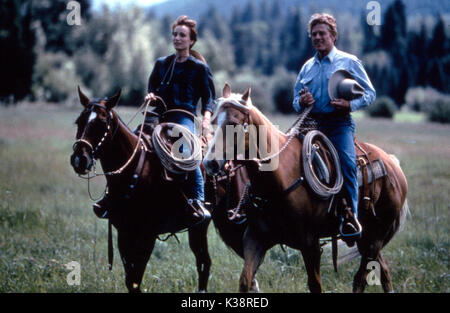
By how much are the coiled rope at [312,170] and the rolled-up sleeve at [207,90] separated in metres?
1.75

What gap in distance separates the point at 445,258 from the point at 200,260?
3.74 m

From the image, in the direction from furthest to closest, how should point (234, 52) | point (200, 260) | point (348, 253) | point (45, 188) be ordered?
point (234, 52) < point (45, 188) < point (348, 253) < point (200, 260)

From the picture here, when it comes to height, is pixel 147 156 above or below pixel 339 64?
below

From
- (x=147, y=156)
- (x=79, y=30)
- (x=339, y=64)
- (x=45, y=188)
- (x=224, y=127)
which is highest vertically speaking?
(x=79, y=30)

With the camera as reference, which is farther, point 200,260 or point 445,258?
point 445,258

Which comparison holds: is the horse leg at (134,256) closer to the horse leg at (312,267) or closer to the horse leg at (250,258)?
the horse leg at (250,258)

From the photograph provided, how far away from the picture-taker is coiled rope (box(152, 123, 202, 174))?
20.5 feet

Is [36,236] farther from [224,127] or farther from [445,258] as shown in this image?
[445,258]

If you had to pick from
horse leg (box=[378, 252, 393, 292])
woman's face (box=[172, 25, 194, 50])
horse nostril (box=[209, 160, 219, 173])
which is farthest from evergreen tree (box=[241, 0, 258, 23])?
horse nostril (box=[209, 160, 219, 173])

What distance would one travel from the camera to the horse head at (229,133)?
15.7 ft

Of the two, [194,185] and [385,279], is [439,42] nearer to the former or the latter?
[385,279]

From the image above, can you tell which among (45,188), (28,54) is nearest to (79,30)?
(28,54)
